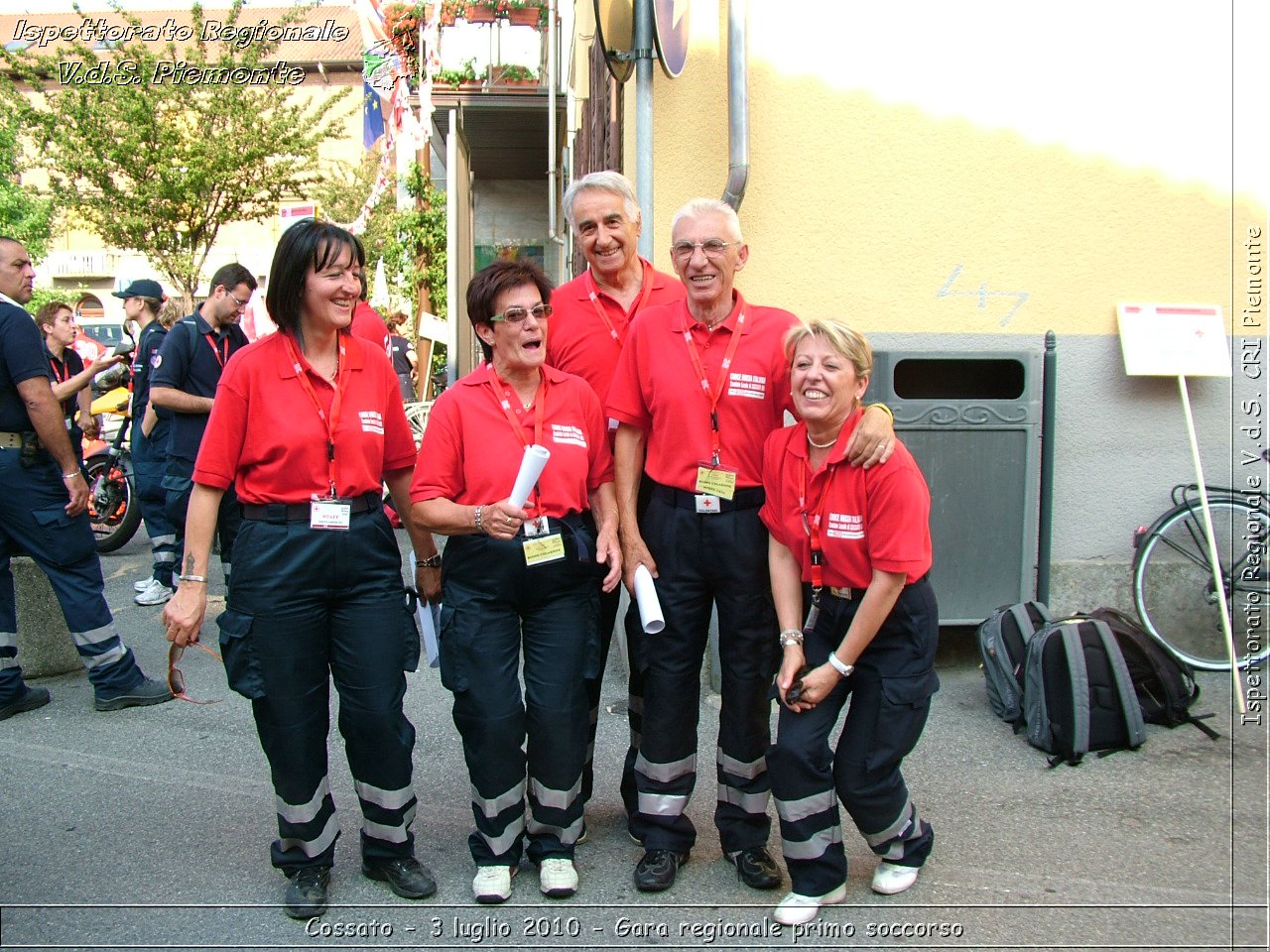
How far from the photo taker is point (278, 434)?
320cm

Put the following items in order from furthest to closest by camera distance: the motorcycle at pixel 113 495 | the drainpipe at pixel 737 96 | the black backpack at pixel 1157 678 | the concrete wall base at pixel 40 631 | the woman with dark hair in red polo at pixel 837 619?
the motorcycle at pixel 113 495 → the concrete wall base at pixel 40 631 → the drainpipe at pixel 737 96 → the black backpack at pixel 1157 678 → the woman with dark hair in red polo at pixel 837 619

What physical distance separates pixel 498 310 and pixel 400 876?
178 centimetres

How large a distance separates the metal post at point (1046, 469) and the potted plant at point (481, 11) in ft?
31.1

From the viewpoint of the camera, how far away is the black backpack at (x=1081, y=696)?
448 centimetres

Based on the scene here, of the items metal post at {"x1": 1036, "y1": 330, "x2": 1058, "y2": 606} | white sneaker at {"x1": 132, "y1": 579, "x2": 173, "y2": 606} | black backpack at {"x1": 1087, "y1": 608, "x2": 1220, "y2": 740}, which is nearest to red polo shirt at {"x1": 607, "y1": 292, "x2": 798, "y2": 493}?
black backpack at {"x1": 1087, "y1": 608, "x2": 1220, "y2": 740}

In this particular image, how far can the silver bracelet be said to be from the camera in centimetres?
332

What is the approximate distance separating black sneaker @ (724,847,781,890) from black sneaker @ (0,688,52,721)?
359cm

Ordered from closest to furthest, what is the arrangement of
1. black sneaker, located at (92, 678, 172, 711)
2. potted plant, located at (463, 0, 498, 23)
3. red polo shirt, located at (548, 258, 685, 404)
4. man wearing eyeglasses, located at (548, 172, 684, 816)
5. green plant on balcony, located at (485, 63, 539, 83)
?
1. man wearing eyeglasses, located at (548, 172, 684, 816)
2. red polo shirt, located at (548, 258, 685, 404)
3. black sneaker, located at (92, 678, 172, 711)
4. potted plant, located at (463, 0, 498, 23)
5. green plant on balcony, located at (485, 63, 539, 83)

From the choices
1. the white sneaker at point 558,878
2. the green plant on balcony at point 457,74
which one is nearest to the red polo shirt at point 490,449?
the white sneaker at point 558,878

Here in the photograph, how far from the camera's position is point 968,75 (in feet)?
18.2

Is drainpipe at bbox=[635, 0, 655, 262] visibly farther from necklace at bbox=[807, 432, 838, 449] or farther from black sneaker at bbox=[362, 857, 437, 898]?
black sneaker at bbox=[362, 857, 437, 898]

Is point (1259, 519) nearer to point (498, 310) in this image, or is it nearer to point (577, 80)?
point (498, 310)

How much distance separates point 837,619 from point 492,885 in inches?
52.4

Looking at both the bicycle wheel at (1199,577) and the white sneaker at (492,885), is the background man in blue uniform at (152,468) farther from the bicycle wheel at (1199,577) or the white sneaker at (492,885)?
the bicycle wheel at (1199,577)
